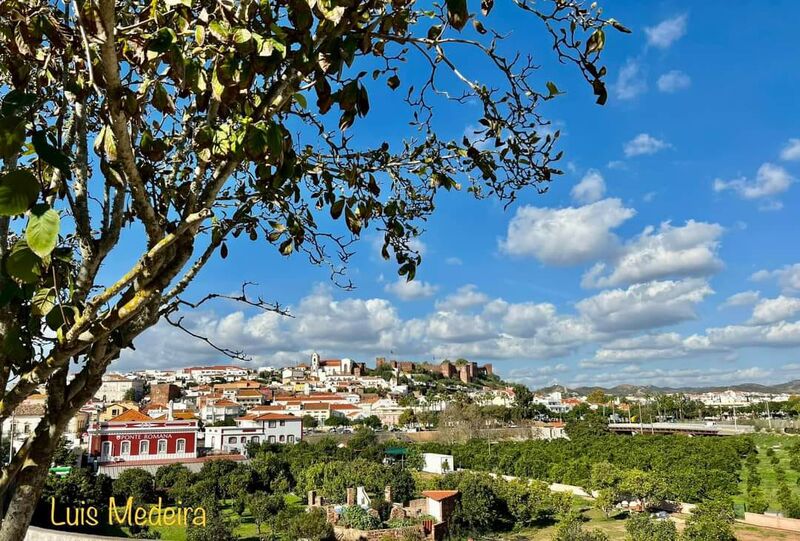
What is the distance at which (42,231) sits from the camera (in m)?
0.96

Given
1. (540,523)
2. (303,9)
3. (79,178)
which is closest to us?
(303,9)

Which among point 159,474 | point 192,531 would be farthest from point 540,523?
point 159,474

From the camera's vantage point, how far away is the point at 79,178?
1938 millimetres

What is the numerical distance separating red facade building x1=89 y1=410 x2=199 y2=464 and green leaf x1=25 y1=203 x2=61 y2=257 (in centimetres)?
3089

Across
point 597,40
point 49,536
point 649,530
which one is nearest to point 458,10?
point 597,40

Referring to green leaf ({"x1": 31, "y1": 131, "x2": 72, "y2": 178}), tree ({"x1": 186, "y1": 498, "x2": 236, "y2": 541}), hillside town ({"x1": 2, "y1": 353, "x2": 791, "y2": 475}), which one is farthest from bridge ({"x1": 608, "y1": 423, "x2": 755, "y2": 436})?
green leaf ({"x1": 31, "y1": 131, "x2": 72, "y2": 178})

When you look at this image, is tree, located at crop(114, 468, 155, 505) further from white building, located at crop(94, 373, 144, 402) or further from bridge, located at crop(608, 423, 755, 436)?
white building, located at crop(94, 373, 144, 402)

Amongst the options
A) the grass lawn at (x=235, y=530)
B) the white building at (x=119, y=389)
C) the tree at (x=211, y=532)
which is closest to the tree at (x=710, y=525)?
the tree at (x=211, y=532)

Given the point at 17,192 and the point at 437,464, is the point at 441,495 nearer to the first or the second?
the point at 437,464

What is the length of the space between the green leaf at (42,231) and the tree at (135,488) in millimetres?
22204

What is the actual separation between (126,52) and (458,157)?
1169 mm

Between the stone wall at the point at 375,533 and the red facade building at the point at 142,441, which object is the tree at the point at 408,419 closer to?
the red facade building at the point at 142,441

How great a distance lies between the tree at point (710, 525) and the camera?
1496cm

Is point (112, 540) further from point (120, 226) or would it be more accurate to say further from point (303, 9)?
point (303, 9)
